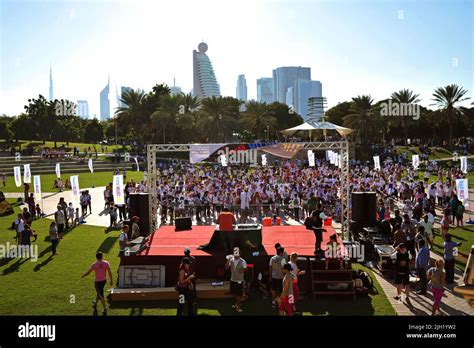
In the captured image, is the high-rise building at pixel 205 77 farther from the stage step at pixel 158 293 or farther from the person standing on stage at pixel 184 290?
the person standing on stage at pixel 184 290

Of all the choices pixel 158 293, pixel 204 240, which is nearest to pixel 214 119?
pixel 204 240

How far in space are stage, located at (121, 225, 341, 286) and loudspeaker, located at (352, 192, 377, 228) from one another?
188 cm

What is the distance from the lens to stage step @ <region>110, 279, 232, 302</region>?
37.4 ft

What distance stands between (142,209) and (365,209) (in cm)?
929

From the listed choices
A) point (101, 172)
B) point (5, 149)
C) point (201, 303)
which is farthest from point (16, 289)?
point (5, 149)

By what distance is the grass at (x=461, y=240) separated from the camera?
565 inches

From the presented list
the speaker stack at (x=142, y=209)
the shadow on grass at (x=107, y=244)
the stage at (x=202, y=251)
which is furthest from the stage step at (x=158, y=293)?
the speaker stack at (x=142, y=209)

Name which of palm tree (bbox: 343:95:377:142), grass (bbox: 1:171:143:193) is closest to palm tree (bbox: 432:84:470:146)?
palm tree (bbox: 343:95:377:142)

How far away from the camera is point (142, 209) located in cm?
1833

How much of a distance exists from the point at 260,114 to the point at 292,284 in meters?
60.5

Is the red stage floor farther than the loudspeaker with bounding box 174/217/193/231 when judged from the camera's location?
No

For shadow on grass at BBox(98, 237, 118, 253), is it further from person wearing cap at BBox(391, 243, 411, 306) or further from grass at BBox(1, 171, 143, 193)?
grass at BBox(1, 171, 143, 193)

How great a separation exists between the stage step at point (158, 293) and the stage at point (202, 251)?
74 centimetres

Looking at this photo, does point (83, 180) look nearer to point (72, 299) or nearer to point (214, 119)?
point (214, 119)
